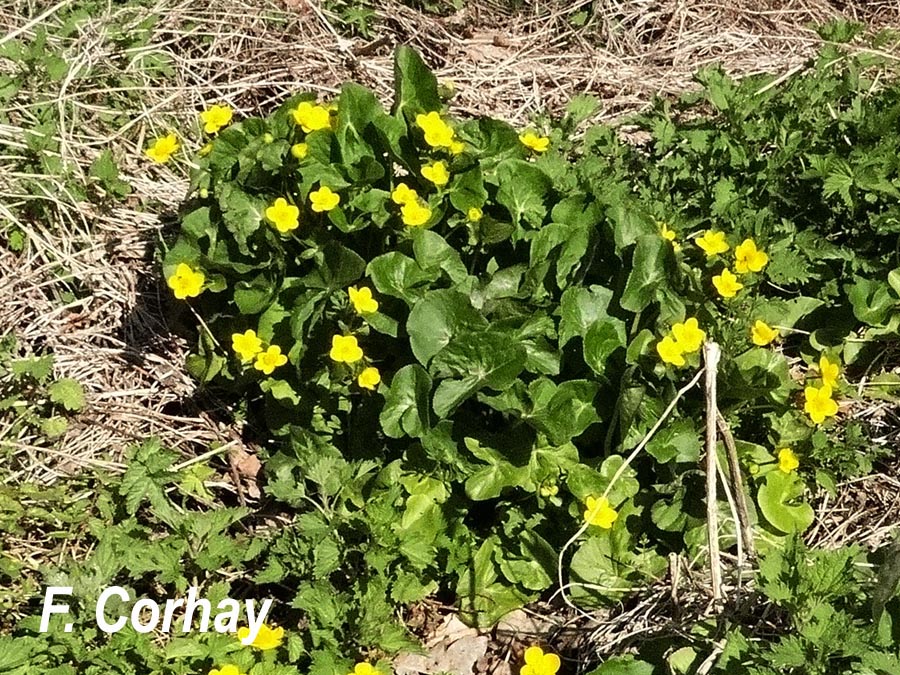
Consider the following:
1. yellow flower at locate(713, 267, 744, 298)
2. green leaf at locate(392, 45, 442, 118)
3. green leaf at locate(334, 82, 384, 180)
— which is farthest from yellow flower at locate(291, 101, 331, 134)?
yellow flower at locate(713, 267, 744, 298)

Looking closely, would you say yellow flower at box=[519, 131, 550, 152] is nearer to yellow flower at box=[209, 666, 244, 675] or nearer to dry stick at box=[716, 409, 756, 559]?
dry stick at box=[716, 409, 756, 559]

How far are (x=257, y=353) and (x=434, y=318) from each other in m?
0.56

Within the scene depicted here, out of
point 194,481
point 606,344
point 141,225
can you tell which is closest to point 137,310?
point 141,225

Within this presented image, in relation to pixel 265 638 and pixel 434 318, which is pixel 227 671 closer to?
pixel 265 638

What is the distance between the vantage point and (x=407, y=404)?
2.66 metres

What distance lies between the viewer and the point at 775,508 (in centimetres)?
275

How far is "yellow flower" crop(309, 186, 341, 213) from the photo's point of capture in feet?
8.95

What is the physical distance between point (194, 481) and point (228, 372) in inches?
14.0

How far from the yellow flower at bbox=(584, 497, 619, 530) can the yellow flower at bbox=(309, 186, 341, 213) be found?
1.05 meters

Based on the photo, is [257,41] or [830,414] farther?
[257,41]

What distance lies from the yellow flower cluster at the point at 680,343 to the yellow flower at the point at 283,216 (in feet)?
3.42

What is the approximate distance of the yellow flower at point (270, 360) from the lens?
2807 millimetres

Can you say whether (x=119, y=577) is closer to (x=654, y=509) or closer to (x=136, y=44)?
(x=654, y=509)

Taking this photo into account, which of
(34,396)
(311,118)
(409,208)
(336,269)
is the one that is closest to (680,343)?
(409,208)
